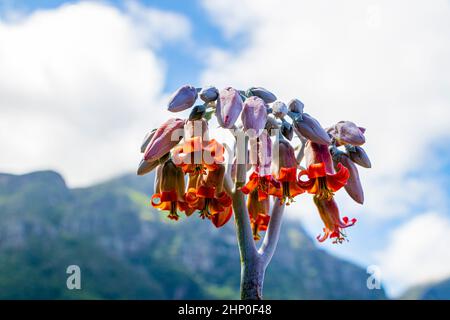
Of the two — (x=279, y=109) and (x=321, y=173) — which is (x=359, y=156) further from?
(x=279, y=109)

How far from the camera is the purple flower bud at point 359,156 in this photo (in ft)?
20.5

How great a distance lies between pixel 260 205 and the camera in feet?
21.8

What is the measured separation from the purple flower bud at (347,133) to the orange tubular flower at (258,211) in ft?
3.38

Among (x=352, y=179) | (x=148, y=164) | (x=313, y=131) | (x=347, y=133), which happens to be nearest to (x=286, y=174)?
(x=313, y=131)

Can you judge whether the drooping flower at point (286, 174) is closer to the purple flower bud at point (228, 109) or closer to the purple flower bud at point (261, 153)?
the purple flower bud at point (261, 153)

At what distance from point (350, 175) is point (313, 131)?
811 millimetres

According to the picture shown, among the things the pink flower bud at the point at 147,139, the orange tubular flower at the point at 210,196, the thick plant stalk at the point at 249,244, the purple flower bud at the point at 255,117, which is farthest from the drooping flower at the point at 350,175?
the pink flower bud at the point at 147,139

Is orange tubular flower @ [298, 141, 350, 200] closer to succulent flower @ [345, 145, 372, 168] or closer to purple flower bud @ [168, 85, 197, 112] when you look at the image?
succulent flower @ [345, 145, 372, 168]

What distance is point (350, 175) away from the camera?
6289 mm

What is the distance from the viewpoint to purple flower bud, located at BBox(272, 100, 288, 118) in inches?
230
